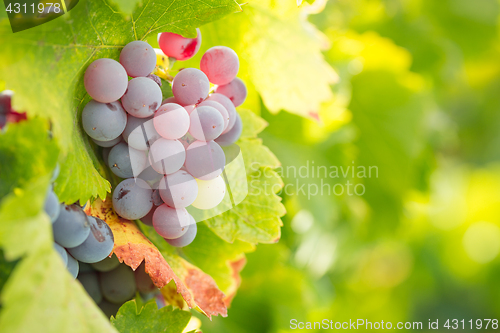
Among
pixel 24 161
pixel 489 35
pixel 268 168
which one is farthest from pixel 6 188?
pixel 489 35

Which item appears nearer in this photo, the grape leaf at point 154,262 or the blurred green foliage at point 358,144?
the grape leaf at point 154,262

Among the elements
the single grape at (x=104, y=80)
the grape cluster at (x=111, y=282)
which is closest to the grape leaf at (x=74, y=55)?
the single grape at (x=104, y=80)

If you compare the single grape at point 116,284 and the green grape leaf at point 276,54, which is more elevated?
the green grape leaf at point 276,54

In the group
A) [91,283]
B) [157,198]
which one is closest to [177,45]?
[157,198]

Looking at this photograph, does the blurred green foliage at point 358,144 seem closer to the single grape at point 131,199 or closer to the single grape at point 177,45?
the single grape at point 177,45

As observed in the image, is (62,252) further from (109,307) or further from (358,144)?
(358,144)
